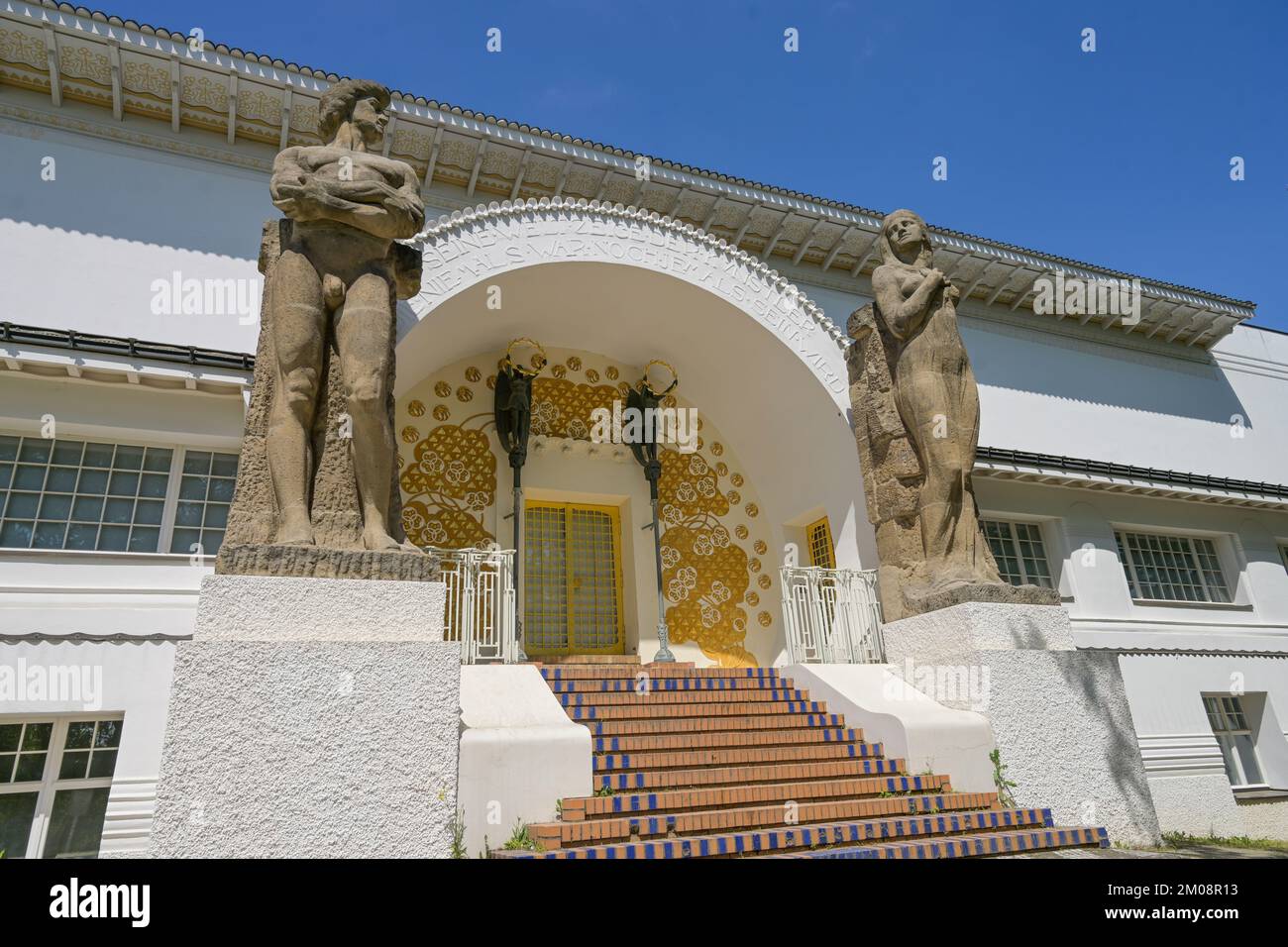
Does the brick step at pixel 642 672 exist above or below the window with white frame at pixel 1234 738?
above

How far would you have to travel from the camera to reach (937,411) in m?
6.68

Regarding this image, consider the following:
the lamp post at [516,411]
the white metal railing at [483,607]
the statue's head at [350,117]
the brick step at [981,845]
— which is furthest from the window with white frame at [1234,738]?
the statue's head at [350,117]

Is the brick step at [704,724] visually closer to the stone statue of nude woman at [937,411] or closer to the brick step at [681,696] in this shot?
the brick step at [681,696]

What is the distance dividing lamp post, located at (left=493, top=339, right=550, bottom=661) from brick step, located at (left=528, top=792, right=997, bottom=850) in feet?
15.4

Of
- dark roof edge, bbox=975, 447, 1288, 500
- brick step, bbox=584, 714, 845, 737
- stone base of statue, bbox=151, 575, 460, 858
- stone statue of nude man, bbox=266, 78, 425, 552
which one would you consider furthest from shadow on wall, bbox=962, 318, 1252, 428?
stone base of statue, bbox=151, 575, 460, 858

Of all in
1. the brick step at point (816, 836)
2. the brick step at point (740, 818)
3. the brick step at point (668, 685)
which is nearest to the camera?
the brick step at point (816, 836)

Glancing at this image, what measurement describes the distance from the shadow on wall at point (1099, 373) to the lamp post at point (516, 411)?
7071mm

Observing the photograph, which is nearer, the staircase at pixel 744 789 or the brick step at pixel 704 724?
the staircase at pixel 744 789

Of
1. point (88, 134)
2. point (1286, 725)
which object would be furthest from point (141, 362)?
point (1286, 725)

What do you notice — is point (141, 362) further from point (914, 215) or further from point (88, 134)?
point (914, 215)

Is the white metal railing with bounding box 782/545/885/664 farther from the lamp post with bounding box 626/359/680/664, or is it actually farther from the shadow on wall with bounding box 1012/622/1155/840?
the lamp post with bounding box 626/359/680/664

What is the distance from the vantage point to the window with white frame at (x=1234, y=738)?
31.8 ft

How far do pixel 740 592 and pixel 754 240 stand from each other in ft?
16.7

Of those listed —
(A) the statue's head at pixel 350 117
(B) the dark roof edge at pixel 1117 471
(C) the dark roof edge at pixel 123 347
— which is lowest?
(B) the dark roof edge at pixel 1117 471
